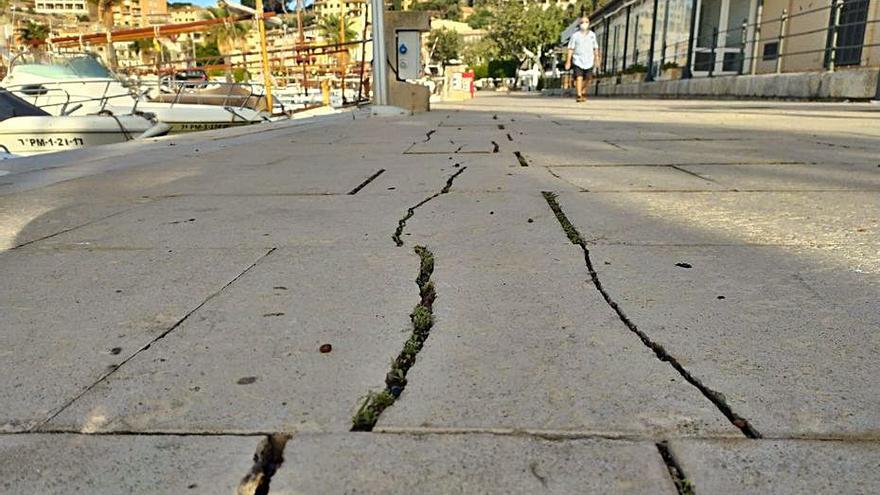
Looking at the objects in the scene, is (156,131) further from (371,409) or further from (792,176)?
(371,409)

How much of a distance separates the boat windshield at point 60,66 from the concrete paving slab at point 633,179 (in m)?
10.1

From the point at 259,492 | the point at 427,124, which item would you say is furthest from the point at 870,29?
the point at 259,492

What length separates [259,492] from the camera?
67cm

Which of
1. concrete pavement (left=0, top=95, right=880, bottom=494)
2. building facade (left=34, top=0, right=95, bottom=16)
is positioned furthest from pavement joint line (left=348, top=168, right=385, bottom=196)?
building facade (left=34, top=0, right=95, bottom=16)

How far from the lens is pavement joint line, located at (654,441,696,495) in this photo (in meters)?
0.66

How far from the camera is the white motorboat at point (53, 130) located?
292 inches

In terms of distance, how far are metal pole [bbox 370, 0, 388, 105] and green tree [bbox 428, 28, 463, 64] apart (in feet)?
178

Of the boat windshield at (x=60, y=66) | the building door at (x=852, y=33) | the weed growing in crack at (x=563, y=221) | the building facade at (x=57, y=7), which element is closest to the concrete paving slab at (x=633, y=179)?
the weed growing in crack at (x=563, y=221)

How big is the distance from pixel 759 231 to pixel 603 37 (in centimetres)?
2221

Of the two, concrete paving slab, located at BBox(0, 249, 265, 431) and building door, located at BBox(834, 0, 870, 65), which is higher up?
building door, located at BBox(834, 0, 870, 65)

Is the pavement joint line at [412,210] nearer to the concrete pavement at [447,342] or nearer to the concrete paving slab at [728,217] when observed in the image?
the concrete pavement at [447,342]

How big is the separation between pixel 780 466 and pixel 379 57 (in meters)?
7.23

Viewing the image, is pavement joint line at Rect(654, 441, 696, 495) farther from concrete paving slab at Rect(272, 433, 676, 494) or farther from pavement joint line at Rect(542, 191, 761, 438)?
pavement joint line at Rect(542, 191, 761, 438)

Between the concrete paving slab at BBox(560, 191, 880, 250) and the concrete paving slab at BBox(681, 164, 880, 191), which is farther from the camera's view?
the concrete paving slab at BBox(681, 164, 880, 191)
